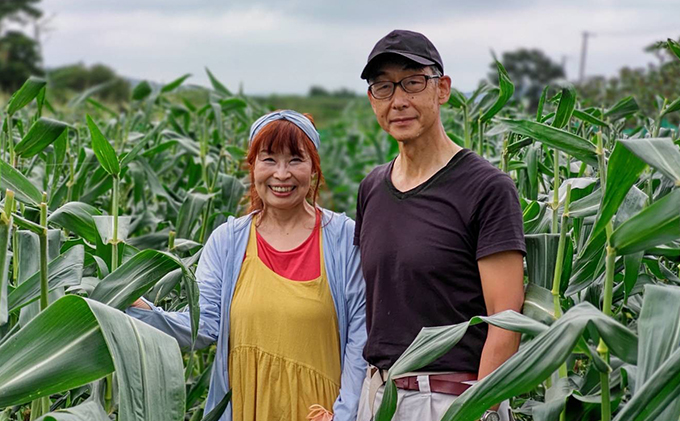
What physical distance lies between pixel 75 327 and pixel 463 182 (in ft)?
3.22

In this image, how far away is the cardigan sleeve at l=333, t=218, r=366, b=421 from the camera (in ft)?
7.73

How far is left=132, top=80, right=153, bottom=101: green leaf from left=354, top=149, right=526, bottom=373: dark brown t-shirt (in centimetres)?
395

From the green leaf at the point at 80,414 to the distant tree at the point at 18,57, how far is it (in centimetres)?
3580

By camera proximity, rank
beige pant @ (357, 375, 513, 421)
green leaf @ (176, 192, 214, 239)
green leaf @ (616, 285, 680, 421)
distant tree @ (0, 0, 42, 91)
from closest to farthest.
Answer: green leaf @ (616, 285, 680, 421), beige pant @ (357, 375, 513, 421), green leaf @ (176, 192, 214, 239), distant tree @ (0, 0, 42, 91)

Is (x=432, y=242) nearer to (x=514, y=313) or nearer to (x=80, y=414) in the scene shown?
(x=514, y=313)

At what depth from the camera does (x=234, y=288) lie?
8.27 ft

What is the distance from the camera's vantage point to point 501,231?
1960mm

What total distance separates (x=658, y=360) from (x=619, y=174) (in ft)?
1.16

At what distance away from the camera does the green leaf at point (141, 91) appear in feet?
19.0

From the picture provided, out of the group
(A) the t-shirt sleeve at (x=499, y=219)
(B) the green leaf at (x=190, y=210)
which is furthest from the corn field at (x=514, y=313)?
(B) the green leaf at (x=190, y=210)

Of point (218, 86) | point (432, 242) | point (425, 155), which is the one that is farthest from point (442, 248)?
point (218, 86)

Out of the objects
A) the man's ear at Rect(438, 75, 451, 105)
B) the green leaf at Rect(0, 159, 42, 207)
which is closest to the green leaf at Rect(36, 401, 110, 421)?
the green leaf at Rect(0, 159, 42, 207)

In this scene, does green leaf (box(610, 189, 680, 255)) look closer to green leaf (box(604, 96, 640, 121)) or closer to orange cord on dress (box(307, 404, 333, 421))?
orange cord on dress (box(307, 404, 333, 421))

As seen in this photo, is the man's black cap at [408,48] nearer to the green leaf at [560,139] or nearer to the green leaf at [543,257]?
the green leaf at [560,139]
